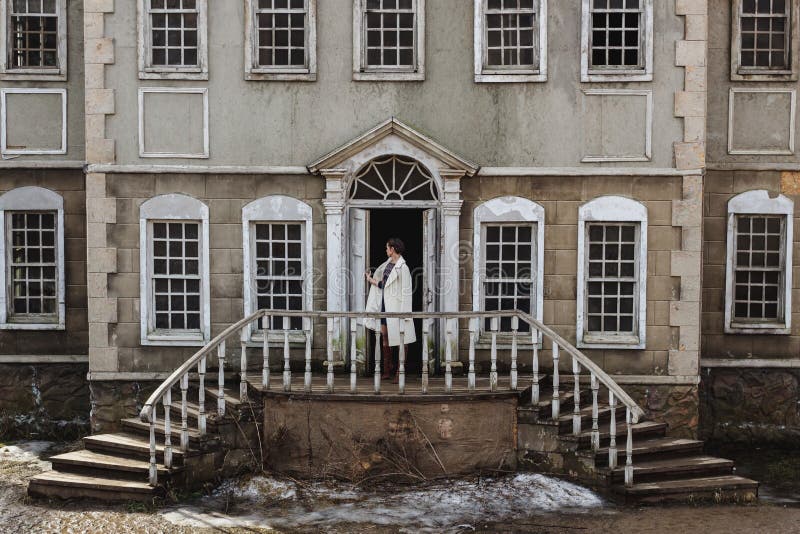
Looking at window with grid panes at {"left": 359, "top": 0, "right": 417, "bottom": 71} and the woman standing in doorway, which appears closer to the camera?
the woman standing in doorway

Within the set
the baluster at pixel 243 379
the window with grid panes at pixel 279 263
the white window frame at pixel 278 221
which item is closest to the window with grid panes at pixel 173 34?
the white window frame at pixel 278 221

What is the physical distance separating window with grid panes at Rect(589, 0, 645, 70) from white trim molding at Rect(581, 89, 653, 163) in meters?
0.34

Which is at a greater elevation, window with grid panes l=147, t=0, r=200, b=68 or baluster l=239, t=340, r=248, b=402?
window with grid panes l=147, t=0, r=200, b=68

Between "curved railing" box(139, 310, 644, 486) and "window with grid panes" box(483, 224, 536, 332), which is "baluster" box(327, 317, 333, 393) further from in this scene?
"window with grid panes" box(483, 224, 536, 332)

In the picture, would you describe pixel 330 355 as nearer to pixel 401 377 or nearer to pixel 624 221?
pixel 401 377

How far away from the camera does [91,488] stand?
414 inches

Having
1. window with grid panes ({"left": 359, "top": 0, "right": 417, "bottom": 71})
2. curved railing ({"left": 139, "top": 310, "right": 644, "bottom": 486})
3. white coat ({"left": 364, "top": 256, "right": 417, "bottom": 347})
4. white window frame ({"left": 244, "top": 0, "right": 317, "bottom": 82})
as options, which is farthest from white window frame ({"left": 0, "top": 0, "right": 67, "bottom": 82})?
white coat ({"left": 364, "top": 256, "right": 417, "bottom": 347})

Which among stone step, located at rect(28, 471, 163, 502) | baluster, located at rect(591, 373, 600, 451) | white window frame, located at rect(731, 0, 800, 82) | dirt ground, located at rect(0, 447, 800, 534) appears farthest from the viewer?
white window frame, located at rect(731, 0, 800, 82)

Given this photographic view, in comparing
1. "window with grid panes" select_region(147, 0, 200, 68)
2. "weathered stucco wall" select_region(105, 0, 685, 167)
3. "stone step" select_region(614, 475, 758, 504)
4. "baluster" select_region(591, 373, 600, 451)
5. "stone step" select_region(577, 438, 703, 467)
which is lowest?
"stone step" select_region(614, 475, 758, 504)

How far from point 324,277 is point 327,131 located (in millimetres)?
2004

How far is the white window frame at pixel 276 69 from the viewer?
13.0 metres

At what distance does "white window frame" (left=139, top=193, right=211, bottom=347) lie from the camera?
13070 millimetres

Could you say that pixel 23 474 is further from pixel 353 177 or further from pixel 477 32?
pixel 477 32

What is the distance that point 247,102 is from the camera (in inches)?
513
